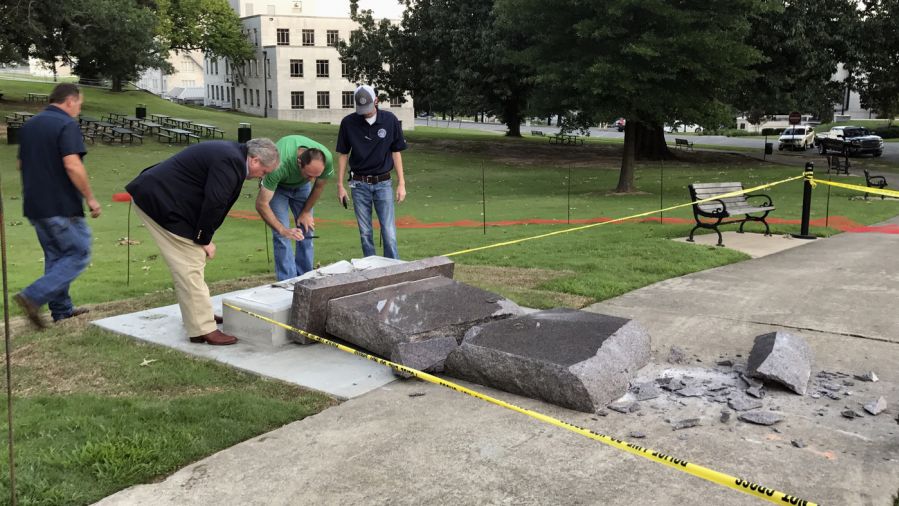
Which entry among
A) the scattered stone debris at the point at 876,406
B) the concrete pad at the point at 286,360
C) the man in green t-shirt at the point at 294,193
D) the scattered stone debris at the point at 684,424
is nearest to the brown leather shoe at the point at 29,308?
the concrete pad at the point at 286,360

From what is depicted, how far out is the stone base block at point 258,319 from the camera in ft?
18.7

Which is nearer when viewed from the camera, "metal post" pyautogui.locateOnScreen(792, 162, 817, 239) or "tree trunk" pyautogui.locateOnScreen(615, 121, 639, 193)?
"metal post" pyautogui.locateOnScreen(792, 162, 817, 239)

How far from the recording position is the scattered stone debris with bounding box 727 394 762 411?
4.45 meters

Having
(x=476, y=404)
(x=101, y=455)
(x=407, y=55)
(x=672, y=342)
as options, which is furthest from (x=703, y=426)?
(x=407, y=55)

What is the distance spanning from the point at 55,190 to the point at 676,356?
497cm

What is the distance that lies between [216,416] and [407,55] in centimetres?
3617

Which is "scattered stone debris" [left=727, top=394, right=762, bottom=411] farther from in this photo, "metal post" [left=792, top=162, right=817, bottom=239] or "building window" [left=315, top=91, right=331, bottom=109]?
"building window" [left=315, top=91, right=331, bottom=109]

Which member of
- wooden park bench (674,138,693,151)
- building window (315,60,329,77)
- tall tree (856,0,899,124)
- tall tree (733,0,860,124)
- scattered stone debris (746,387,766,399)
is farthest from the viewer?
building window (315,60,329,77)

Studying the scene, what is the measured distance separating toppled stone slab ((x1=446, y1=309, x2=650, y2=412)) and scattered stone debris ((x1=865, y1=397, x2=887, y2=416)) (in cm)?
136

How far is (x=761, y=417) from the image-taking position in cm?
427

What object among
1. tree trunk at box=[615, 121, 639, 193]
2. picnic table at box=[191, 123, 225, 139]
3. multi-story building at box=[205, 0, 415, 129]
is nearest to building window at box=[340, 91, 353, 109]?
multi-story building at box=[205, 0, 415, 129]

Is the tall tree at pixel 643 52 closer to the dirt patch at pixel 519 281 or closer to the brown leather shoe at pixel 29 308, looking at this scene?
the dirt patch at pixel 519 281

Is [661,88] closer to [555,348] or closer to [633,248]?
[633,248]

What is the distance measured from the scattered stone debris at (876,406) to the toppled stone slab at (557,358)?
1362mm
